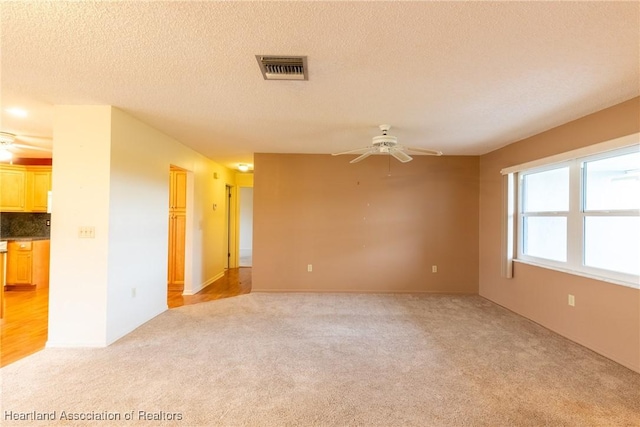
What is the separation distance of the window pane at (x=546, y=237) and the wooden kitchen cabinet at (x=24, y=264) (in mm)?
7933

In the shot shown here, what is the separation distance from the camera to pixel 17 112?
2.99 metres

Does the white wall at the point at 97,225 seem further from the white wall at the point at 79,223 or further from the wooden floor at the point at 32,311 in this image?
the wooden floor at the point at 32,311

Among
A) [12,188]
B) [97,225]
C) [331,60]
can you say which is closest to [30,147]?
[12,188]

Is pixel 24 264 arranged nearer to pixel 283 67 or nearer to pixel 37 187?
pixel 37 187

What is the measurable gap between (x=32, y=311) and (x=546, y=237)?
6.94m

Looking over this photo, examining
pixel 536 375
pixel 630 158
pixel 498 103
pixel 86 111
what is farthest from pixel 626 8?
pixel 86 111

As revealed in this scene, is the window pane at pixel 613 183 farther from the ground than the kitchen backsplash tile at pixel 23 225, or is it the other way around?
the window pane at pixel 613 183

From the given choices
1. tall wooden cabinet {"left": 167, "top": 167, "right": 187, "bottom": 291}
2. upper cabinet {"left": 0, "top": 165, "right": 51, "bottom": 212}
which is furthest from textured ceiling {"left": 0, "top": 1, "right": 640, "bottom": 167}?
upper cabinet {"left": 0, "top": 165, "right": 51, "bottom": 212}

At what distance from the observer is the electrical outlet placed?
277 cm

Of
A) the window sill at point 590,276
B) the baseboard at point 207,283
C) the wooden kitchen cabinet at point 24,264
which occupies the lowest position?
the baseboard at point 207,283

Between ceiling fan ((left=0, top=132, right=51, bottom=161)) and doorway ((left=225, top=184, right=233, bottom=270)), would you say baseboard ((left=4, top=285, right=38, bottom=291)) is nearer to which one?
ceiling fan ((left=0, top=132, right=51, bottom=161))

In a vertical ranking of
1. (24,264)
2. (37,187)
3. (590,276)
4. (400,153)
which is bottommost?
(24,264)

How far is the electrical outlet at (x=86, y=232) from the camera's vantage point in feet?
9.10

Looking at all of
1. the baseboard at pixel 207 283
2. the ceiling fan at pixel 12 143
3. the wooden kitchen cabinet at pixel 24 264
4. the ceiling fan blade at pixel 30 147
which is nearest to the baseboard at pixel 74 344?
the baseboard at pixel 207 283
